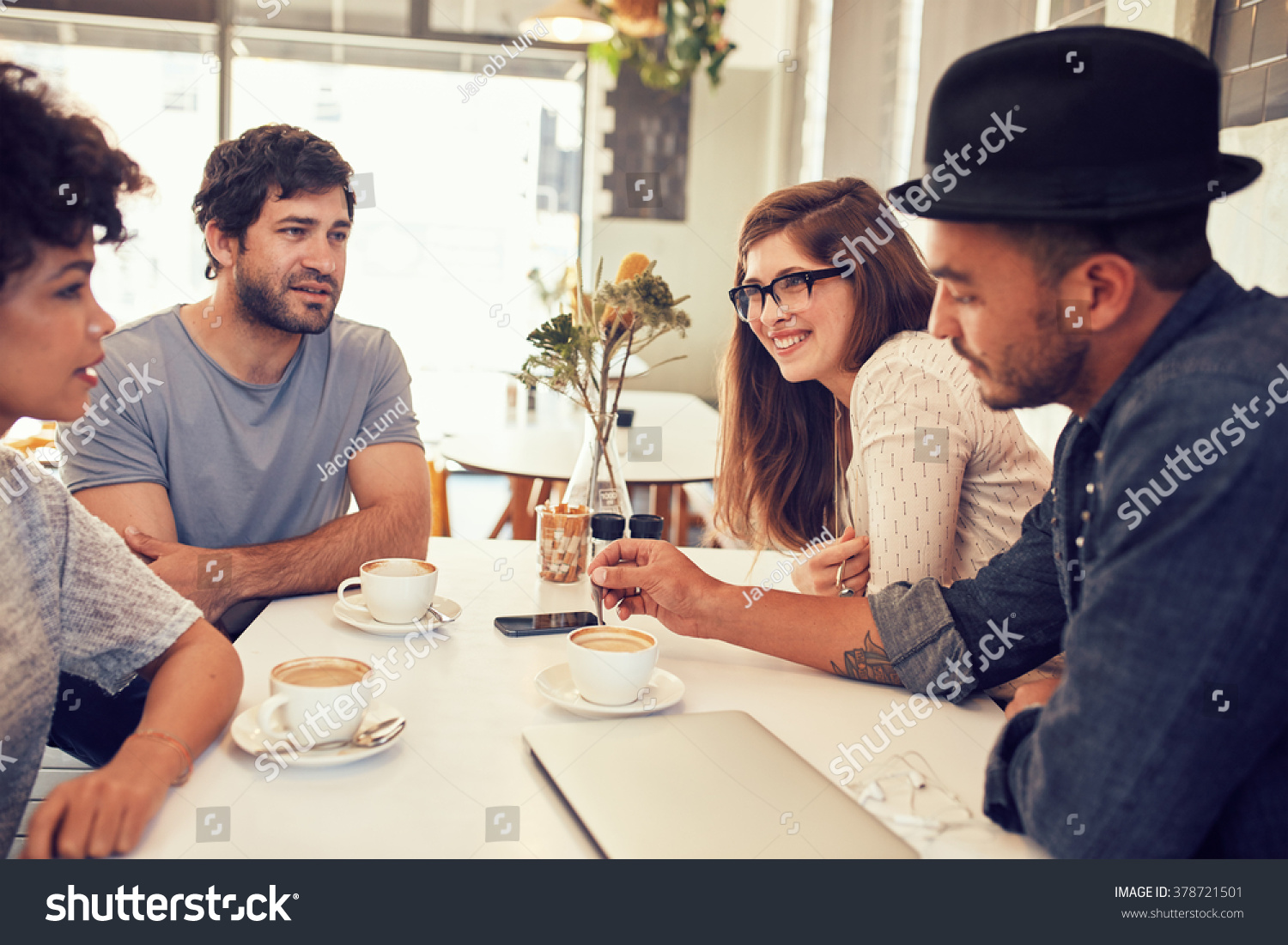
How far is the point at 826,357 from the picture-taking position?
1688 millimetres

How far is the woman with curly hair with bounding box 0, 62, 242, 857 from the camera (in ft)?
3.11

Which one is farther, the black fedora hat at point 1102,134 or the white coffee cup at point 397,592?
the white coffee cup at point 397,592

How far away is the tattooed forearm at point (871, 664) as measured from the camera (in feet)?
3.95

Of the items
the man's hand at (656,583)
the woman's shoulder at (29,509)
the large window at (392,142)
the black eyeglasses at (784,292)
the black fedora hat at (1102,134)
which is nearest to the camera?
the black fedora hat at (1102,134)

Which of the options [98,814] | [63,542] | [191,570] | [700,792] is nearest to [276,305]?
[191,570]

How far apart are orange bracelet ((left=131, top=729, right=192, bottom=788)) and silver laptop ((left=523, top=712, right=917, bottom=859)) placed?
0.32 metres

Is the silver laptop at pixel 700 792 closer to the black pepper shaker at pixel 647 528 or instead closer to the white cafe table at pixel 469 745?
the white cafe table at pixel 469 745

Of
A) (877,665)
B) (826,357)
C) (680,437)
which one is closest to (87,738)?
(877,665)

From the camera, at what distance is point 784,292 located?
5.49 ft

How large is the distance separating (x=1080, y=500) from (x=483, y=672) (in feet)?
2.36

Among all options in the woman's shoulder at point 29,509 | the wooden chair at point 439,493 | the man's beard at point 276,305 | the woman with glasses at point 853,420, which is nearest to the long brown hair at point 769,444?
the woman with glasses at point 853,420

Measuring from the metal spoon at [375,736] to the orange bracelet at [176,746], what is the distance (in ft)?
0.37

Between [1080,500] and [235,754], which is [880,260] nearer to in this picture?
[1080,500]

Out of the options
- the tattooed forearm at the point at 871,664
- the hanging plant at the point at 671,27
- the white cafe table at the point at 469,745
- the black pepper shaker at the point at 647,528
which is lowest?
the white cafe table at the point at 469,745
